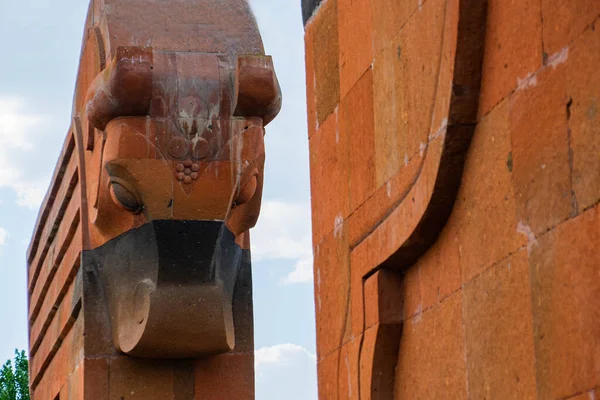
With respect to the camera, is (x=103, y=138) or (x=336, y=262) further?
(x=103, y=138)

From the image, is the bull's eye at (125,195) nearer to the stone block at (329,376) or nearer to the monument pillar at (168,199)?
the monument pillar at (168,199)

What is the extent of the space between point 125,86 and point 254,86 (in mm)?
873

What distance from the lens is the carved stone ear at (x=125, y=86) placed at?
26.1 feet

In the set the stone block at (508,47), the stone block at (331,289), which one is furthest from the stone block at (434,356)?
the stone block at (508,47)

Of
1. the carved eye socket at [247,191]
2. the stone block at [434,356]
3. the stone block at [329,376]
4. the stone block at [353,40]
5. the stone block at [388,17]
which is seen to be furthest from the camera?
the carved eye socket at [247,191]

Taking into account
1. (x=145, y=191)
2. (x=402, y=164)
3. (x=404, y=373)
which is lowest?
(x=404, y=373)

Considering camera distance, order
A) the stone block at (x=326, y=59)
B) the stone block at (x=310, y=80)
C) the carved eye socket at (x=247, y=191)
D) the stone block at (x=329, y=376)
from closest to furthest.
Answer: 1. the stone block at (x=329, y=376)
2. the stone block at (x=326, y=59)
3. the stone block at (x=310, y=80)
4. the carved eye socket at (x=247, y=191)

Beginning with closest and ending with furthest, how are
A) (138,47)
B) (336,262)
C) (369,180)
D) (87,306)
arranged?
(369,180), (336,262), (138,47), (87,306)

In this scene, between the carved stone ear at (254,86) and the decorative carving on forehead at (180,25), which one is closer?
the carved stone ear at (254,86)

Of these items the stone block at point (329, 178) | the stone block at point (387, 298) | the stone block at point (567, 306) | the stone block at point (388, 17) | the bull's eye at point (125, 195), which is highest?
the bull's eye at point (125, 195)

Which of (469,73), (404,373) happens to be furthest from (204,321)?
(469,73)

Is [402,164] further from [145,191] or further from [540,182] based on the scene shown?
[145,191]

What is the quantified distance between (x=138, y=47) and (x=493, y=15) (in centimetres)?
474

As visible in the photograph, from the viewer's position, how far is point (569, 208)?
305cm
